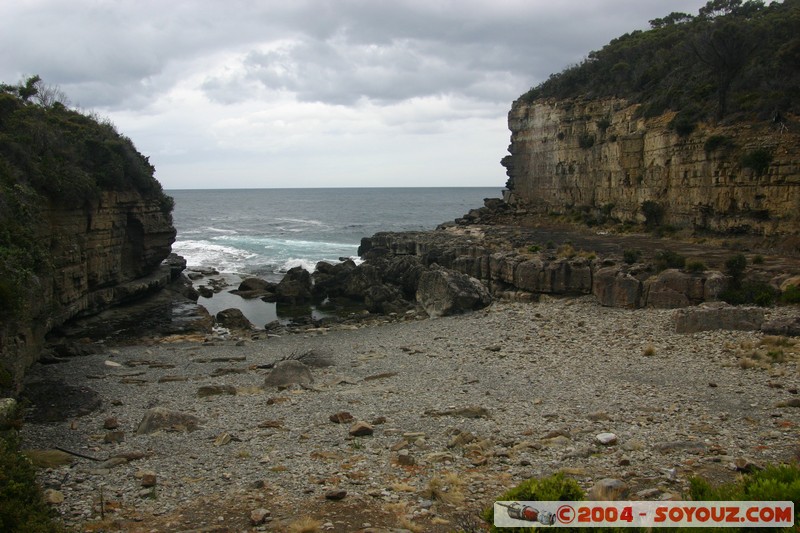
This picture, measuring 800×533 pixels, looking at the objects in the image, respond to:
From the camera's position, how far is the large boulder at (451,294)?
2627cm

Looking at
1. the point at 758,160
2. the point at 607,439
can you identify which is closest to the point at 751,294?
the point at 758,160

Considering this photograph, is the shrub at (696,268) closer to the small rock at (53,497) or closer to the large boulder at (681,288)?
the large boulder at (681,288)

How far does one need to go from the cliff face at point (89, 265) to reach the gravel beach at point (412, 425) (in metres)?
1.68

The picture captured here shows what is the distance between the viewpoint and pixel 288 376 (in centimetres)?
1620

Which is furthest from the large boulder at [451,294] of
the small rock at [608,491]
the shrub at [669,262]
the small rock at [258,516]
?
the small rock at [258,516]

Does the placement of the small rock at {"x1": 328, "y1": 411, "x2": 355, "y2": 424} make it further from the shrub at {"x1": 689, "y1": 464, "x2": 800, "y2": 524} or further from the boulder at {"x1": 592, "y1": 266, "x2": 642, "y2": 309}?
the boulder at {"x1": 592, "y1": 266, "x2": 642, "y2": 309}

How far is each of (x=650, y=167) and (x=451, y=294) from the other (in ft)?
56.7

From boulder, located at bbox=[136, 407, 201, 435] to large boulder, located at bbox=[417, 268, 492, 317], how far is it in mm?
15338

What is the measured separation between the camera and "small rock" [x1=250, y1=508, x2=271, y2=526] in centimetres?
786

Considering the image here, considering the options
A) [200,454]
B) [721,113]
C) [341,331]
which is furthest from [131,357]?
[721,113]

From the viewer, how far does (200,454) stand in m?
10.6

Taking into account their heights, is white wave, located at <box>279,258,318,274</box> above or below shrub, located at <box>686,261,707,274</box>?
below

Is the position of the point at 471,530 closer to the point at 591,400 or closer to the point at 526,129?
the point at 591,400

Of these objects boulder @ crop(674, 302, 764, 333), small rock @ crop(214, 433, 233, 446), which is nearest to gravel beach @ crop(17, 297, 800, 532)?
small rock @ crop(214, 433, 233, 446)
